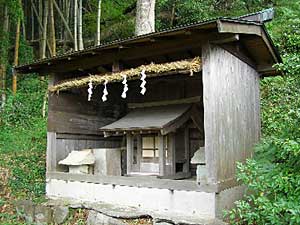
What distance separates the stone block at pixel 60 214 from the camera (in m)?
6.31

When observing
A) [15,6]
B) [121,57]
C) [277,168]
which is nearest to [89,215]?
[121,57]

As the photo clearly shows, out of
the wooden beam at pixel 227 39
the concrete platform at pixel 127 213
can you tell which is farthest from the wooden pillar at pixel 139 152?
the wooden beam at pixel 227 39

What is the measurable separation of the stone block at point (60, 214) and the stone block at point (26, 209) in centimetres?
50

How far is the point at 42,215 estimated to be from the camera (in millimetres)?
6492

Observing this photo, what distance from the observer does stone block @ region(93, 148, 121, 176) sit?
7.11 meters

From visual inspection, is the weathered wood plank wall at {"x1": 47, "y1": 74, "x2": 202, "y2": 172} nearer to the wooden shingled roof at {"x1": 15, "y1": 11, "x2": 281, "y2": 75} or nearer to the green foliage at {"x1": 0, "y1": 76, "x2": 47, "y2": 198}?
the wooden shingled roof at {"x1": 15, "y1": 11, "x2": 281, "y2": 75}

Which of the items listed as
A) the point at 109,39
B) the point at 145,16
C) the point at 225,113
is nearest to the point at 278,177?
the point at 225,113

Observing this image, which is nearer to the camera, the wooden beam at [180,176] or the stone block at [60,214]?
the stone block at [60,214]

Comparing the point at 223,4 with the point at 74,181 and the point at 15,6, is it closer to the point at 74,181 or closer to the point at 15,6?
the point at 15,6

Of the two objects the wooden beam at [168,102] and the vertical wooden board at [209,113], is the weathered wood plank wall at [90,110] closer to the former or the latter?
the wooden beam at [168,102]

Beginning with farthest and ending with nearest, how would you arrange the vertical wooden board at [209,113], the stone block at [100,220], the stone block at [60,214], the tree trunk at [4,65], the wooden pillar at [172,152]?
1. the tree trunk at [4,65]
2. the wooden pillar at [172,152]
3. the stone block at [60,214]
4. the stone block at [100,220]
5. the vertical wooden board at [209,113]

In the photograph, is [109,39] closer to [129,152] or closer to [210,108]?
[129,152]

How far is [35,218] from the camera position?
21.5 feet

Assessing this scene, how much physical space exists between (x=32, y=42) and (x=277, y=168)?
590 inches
